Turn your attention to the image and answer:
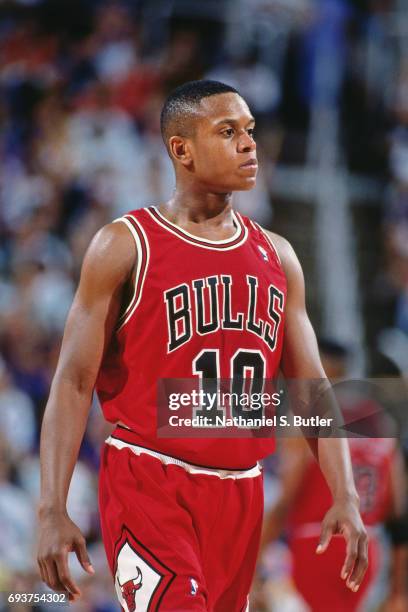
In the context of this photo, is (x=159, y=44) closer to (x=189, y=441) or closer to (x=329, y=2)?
(x=329, y=2)

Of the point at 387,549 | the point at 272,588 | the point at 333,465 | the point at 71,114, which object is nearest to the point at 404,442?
the point at 387,549

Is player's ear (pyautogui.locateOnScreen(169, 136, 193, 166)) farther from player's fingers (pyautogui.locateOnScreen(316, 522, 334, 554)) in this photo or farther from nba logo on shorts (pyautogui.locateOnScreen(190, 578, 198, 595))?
nba logo on shorts (pyautogui.locateOnScreen(190, 578, 198, 595))

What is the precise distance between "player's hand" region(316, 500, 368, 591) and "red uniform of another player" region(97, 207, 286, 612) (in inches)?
12.6

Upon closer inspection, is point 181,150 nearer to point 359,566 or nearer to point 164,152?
point 359,566

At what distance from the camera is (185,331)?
3.96 m

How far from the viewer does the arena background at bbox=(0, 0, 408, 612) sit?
30.6 feet

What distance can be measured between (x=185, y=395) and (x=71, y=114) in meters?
6.90

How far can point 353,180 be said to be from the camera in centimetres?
1122

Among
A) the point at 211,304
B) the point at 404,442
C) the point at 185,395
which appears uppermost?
the point at 211,304

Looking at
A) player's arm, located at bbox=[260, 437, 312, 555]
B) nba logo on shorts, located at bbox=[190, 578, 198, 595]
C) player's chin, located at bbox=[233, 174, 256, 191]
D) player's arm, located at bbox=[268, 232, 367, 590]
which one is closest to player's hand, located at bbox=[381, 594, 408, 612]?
player's arm, located at bbox=[260, 437, 312, 555]

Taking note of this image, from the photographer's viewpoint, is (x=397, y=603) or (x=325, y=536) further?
(x=397, y=603)

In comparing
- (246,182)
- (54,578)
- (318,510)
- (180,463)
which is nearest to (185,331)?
(180,463)

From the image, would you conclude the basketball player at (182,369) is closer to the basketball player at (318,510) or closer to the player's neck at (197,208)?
the player's neck at (197,208)

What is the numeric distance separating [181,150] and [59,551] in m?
1.54
